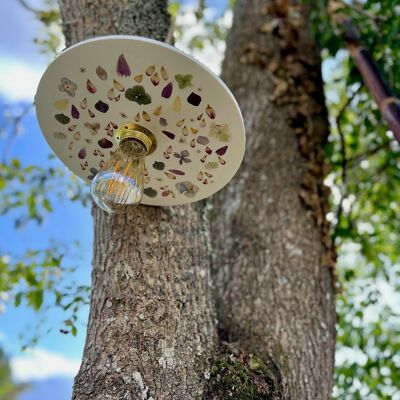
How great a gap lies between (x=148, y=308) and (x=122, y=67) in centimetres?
56

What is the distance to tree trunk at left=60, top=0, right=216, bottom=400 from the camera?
1073 mm

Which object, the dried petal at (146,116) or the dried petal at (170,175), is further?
the dried petal at (170,175)

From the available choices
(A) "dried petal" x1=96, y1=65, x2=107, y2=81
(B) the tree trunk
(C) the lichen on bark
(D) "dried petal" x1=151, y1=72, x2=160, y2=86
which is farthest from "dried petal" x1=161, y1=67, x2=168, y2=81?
(C) the lichen on bark

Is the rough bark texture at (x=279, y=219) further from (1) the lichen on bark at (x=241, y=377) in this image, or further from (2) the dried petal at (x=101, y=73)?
(2) the dried petal at (x=101, y=73)

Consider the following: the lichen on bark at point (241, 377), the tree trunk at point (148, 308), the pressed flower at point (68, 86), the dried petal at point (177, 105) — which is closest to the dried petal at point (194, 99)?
the dried petal at point (177, 105)

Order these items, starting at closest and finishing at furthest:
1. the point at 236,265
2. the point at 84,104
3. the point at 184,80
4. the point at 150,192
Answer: the point at 184,80, the point at 84,104, the point at 150,192, the point at 236,265

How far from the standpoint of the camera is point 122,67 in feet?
3.03

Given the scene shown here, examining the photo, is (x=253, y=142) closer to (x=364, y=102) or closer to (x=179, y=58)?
(x=364, y=102)

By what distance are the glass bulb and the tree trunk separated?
230mm

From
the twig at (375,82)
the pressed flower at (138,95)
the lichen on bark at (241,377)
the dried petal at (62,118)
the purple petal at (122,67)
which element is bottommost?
the lichen on bark at (241,377)

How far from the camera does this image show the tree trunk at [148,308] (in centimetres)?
107

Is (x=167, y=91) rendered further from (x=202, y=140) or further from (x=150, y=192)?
(x=150, y=192)

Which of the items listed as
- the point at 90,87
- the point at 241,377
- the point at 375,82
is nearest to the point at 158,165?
the point at 90,87

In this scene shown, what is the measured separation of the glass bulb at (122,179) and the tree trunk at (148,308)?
0.23 m
